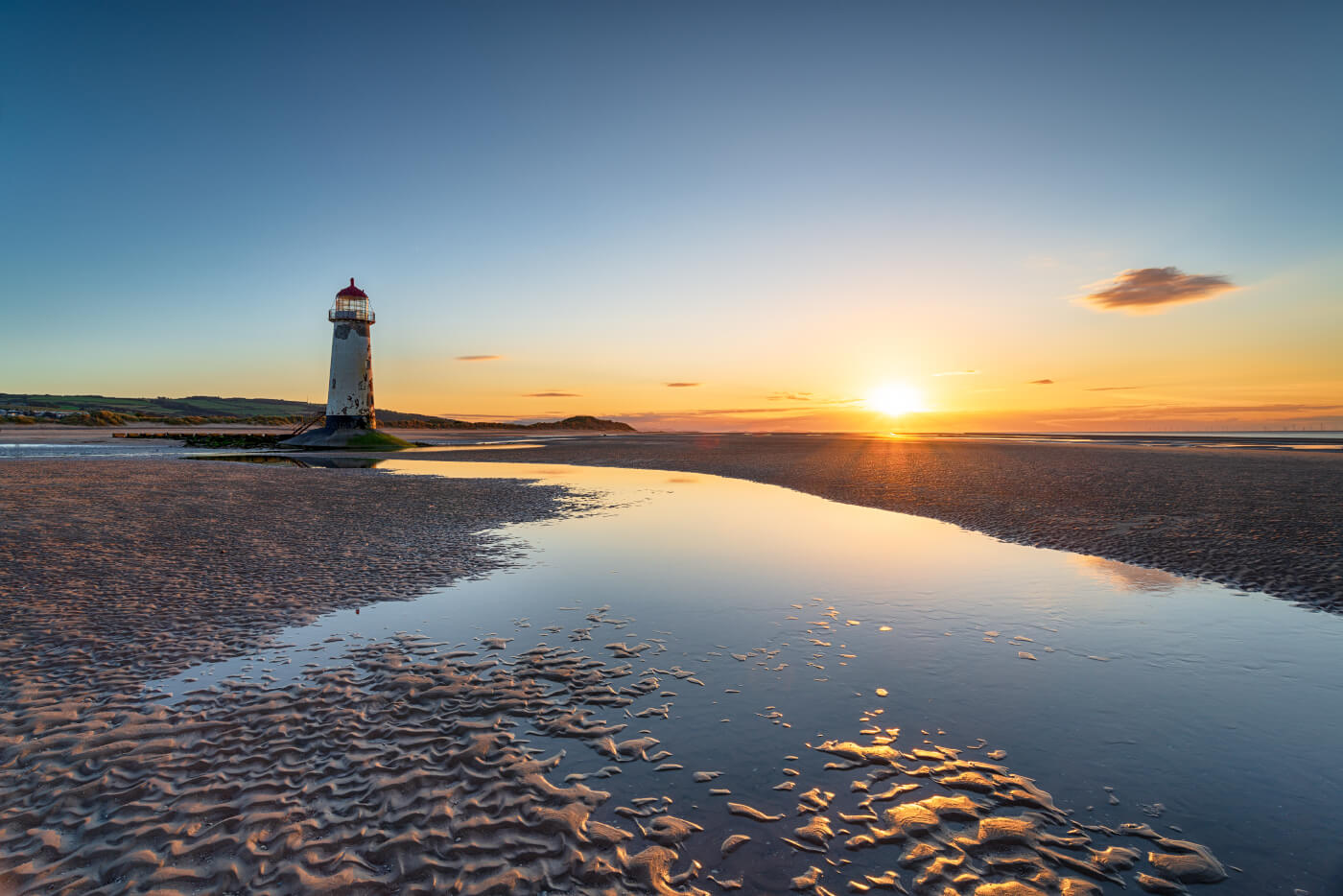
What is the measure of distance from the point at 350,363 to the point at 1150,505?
196 ft

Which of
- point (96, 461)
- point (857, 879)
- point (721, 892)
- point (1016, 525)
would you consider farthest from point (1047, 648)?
point (96, 461)

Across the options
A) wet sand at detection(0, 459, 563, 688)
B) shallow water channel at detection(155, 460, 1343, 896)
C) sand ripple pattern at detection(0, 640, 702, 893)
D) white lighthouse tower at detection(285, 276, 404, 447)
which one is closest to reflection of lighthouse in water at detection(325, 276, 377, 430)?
white lighthouse tower at detection(285, 276, 404, 447)

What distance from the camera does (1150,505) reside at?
21.6 m

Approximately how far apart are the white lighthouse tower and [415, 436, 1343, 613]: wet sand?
115 ft

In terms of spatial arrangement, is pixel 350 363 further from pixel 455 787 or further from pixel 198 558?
pixel 455 787

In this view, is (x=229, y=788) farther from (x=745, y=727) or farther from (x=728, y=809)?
(x=745, y=727)

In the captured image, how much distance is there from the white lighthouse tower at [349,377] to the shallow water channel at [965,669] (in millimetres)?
50594

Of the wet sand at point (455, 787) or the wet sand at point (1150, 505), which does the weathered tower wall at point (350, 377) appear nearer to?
the wet sand at point (1150, 505)

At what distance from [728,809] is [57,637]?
9.95 m

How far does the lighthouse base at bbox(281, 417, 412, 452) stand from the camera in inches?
2325

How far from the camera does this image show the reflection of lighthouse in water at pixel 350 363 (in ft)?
186

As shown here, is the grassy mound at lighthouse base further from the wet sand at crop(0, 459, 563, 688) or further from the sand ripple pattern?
the sand ripple pattern

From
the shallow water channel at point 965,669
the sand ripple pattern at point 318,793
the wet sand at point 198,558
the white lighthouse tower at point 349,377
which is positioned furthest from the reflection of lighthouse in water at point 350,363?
the sand ripple pattern at point 318,793

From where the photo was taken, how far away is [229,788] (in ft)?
17.2
